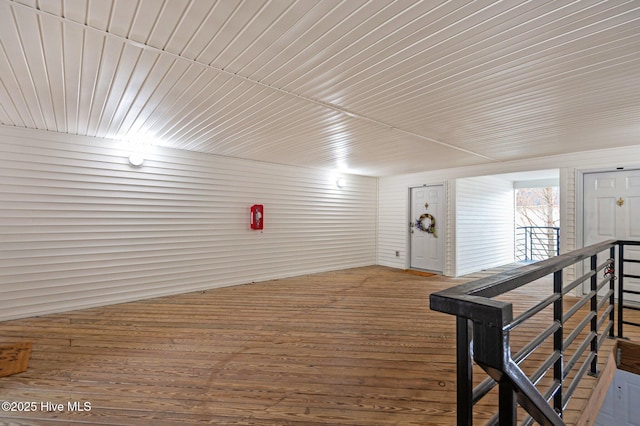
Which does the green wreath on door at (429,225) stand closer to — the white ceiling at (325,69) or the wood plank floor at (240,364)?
the wood plank floor at (240,364)

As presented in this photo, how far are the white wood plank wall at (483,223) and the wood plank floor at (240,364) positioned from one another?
3049 mm

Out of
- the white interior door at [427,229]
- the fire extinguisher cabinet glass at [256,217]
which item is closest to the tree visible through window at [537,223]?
the white interior door at [427,229]

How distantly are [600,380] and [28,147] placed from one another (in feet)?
21.3

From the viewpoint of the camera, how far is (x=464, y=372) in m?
0.81

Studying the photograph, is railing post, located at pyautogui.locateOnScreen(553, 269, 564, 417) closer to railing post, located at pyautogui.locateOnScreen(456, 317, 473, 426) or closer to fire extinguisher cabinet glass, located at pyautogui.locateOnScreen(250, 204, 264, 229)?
railing post, located at pyautogui.locateOnScreen(456, 317, 473, 426)

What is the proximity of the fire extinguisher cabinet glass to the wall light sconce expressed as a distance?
78.2 inches

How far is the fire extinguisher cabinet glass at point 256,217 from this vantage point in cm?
567

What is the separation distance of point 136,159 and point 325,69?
3569 mm

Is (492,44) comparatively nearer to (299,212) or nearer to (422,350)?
(422,350)

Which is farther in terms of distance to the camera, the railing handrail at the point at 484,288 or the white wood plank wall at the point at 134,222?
the white wood plank wall at the point at 134,222

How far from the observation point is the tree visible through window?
904 centimetres

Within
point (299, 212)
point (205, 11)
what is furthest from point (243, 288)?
point (205, 11)

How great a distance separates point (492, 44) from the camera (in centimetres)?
193

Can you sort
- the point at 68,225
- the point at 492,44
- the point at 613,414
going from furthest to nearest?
the point at 68,225
the point at 613,414
the point at 492,44
